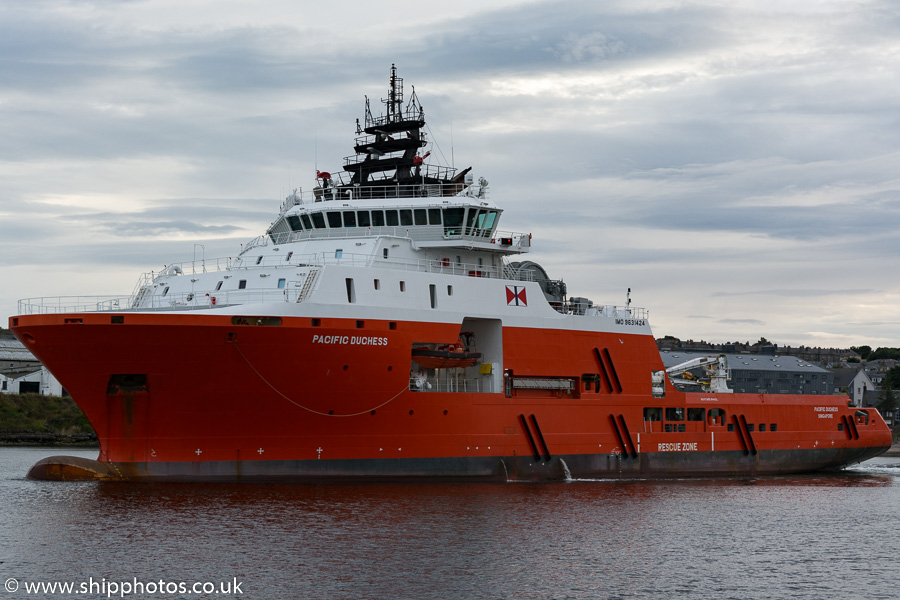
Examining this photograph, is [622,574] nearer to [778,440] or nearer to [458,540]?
[458,540]

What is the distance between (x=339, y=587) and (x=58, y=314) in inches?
433

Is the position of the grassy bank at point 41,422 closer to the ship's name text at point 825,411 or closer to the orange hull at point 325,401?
the orange hull at point 325,401

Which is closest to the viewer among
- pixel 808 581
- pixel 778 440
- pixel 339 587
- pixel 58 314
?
pixel 339 587

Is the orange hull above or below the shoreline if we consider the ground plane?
above

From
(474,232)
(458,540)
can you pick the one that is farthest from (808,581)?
(474,232)

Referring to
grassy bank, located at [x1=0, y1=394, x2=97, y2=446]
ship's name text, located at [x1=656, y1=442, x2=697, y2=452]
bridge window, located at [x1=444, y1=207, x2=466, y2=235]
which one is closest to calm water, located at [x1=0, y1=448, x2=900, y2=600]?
ship's name text, located at [x1=656, y1=442, x2=697, y2=452]

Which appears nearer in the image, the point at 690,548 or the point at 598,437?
the point at 690,548

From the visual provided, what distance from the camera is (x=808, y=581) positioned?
17969 millimetres

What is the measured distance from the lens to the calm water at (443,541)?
55.5 feet

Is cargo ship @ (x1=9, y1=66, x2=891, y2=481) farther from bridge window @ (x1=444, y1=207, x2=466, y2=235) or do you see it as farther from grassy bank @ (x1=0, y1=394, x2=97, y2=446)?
grassy bank @ (x1=0, y1=394, x2=97, y2=446)

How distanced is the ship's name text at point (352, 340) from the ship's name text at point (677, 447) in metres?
11.2

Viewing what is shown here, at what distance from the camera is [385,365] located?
84.8 ft

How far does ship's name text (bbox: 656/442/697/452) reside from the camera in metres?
32.7

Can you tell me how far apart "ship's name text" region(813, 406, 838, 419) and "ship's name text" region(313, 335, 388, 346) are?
19.3 m
